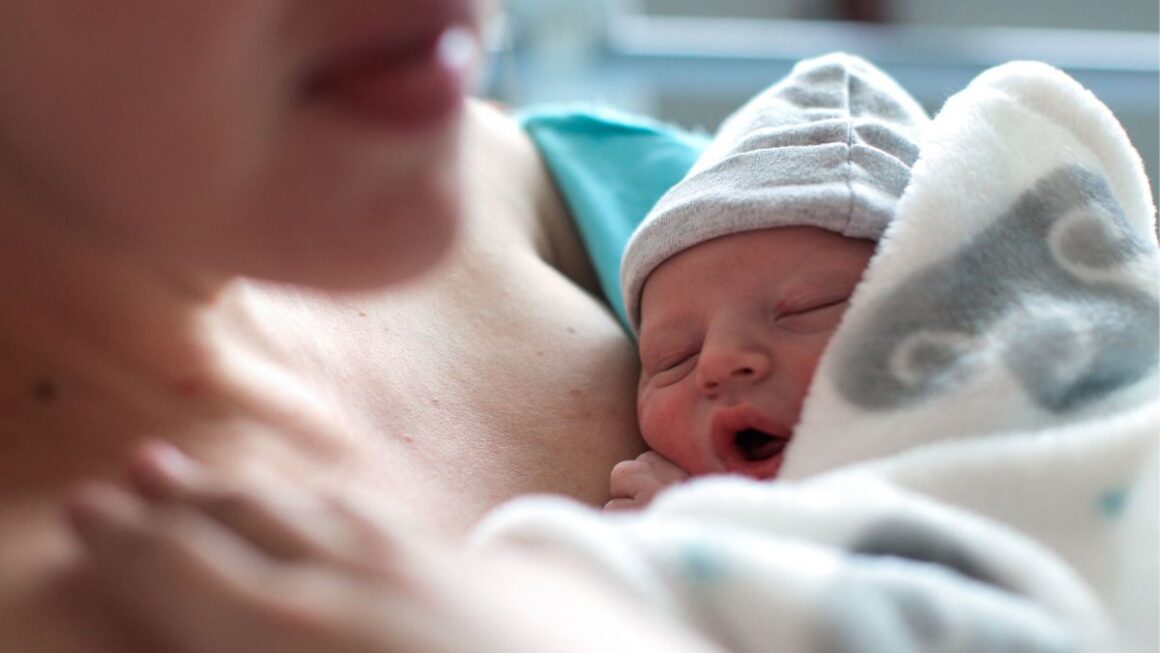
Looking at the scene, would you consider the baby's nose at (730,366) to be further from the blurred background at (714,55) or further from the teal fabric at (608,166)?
the blurred background at (714,55)

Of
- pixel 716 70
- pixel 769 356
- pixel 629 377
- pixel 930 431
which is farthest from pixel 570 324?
pixel 716 70

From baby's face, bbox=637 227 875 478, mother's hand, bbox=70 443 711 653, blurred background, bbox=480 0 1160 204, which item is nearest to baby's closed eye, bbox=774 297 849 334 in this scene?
baby's face, bbox=637 227 875 478

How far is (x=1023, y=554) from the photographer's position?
0.56 metres

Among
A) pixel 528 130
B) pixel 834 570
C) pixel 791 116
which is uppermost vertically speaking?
pixel 528 130

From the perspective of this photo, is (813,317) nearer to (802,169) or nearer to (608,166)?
(802,169)

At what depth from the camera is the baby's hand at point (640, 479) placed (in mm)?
754

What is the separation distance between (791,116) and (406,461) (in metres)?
0.38

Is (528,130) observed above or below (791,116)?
above

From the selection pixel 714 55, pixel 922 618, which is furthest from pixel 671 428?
pixel 714 55

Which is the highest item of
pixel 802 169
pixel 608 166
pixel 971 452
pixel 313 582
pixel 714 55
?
pixel 714 55

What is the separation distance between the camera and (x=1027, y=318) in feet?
2.35

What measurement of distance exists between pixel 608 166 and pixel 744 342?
396 millimetres

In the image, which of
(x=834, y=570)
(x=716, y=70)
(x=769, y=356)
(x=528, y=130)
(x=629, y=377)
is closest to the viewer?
(x=834, y=570)

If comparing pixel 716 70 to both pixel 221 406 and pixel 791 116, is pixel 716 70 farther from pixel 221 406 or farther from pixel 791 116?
pixel 221 406
